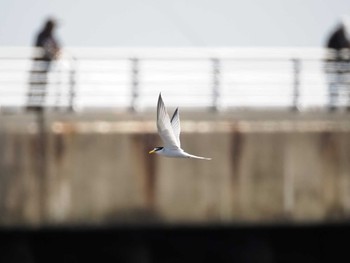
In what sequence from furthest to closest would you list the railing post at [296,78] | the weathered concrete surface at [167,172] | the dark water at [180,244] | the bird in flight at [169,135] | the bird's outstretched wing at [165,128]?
the railing post at [296,78], the dark water at [180,244], the weathered concrete surface at [167,172], the bird in flight at [169,135], the bird's outstretched wing at [165,128]

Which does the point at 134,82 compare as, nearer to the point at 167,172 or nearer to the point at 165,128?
the point at 167,172

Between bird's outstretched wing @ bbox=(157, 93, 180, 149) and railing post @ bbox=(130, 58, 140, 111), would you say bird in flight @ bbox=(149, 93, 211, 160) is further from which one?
railing post @ bbox=(130, 58, 140, 111)

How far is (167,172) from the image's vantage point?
1387 centimetres

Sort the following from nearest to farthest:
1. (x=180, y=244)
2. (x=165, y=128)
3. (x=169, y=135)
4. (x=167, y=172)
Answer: (x=165, y=128) → (x=169, y=135) → (x=167, y=172) → (x=180, y=244)

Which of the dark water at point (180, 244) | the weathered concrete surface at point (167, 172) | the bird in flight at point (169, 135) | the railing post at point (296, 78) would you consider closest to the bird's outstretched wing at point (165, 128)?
the bird in flight at point (169, 135)

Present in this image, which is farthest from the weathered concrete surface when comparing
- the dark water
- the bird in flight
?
the bird in flight

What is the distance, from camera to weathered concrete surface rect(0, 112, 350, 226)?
13.6 m

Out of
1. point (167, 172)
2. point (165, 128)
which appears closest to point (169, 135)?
point (165, 128)

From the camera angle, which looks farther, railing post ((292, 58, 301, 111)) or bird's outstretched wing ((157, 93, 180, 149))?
railing post ((292, 58, 301, 111))

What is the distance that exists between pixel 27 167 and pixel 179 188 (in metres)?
1.79

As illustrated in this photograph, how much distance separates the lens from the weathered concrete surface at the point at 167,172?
1364 centimetres

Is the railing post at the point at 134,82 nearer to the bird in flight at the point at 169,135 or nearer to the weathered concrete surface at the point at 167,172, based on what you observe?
the weathered concrete surface at the point at 167,172

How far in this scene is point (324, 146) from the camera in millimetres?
14289

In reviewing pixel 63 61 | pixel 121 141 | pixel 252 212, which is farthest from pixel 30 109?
pixel 252 212
